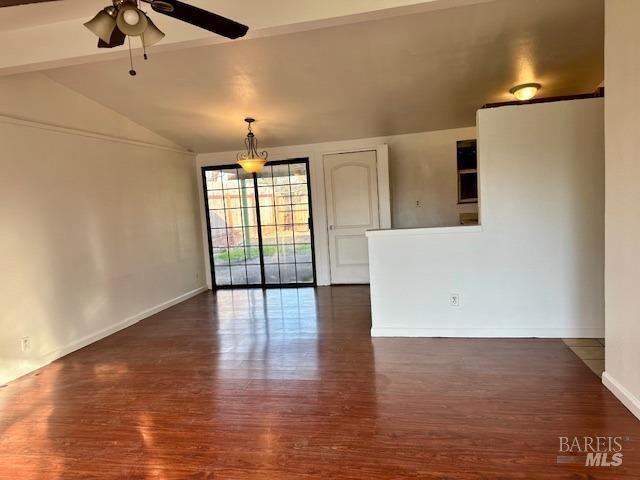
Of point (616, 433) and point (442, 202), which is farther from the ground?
point (442, 202)

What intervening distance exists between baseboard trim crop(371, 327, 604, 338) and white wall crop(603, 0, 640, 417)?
0.97 metres

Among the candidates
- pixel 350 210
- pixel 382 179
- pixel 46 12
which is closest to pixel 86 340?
pixel 46 12

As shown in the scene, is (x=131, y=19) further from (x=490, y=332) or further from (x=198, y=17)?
(x=490, y=332)

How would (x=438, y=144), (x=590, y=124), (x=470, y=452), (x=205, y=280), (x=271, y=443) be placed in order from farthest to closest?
(x=205, y=280) < (x=438, y=144) < (x=590, y=124) < (x=271, y=443) < (x=470, y=452)

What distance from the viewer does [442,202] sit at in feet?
18.3

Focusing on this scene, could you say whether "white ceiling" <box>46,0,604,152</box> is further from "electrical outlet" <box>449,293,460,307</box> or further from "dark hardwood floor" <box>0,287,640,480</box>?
"dark hardwood floor" <box>0,287,640,480</box>

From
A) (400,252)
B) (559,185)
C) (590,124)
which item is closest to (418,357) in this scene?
(400,252)

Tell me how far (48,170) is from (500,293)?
4.21m

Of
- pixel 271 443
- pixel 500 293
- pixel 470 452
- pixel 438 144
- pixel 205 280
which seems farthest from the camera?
pixel 205 280

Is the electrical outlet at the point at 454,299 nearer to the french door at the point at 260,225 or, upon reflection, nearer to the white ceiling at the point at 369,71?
the white ceiling at the point at 369,71

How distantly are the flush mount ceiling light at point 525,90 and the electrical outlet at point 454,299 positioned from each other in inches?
88.6

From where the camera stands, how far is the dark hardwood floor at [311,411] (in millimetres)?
1833

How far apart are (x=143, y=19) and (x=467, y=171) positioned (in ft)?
15.5

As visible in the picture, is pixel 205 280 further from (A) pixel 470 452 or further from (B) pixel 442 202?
(A) pixel 470 452
